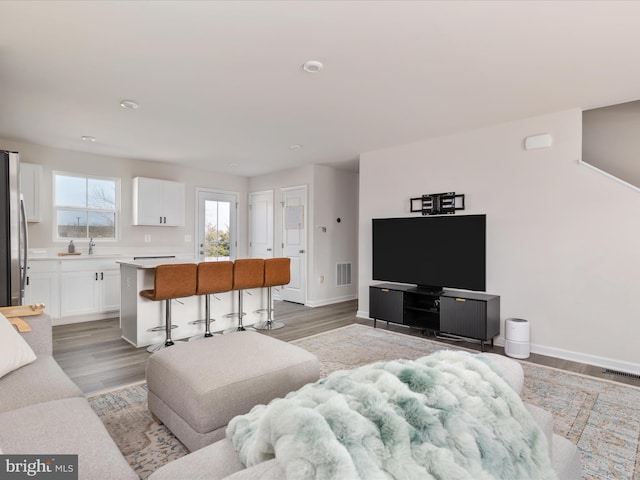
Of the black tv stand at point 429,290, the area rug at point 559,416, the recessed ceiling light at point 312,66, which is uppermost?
the recessed ceiling light at point 312,66

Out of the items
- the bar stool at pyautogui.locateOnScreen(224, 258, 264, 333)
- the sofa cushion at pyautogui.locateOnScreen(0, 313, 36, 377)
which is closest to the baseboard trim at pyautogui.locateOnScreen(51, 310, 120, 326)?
the bar stool at pyautogui.locateOnScreen(224, 258, 264, 333)

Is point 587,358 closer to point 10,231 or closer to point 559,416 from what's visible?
point 559,416

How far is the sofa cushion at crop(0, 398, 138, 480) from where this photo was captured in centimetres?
108

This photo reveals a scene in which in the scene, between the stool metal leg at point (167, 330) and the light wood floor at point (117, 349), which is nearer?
the light wood floor at point (117, 349)

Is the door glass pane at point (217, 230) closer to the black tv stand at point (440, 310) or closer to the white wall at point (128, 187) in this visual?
the white wall at point (128, 187)

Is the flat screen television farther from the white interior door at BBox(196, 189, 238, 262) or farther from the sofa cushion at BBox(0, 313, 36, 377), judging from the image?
the sofa cushion at BBox(0, 313, 36, 377)

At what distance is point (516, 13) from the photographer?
2.03m

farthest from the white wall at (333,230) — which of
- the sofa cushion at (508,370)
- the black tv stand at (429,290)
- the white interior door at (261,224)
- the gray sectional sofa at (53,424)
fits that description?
the sofa cushion at (508,370)

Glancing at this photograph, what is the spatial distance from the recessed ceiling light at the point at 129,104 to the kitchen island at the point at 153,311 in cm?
161

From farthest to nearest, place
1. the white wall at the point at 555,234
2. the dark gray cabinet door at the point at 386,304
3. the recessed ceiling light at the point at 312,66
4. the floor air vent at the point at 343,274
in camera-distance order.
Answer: the floor air vent at the point at 343,274
the dark gray cabinet door at the point at 386,304
the white wall at the point at 555,234
the recessed ceiling light at the point at 312,66

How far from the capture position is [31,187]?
15.4 feet

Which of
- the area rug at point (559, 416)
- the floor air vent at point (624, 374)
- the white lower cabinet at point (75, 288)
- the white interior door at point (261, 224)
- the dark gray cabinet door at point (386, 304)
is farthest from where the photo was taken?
the white interior door at point (261, 224)

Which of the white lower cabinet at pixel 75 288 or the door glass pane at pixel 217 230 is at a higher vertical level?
the door glass pane at pixel 217 230

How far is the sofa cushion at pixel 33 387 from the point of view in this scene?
154 centimetres
